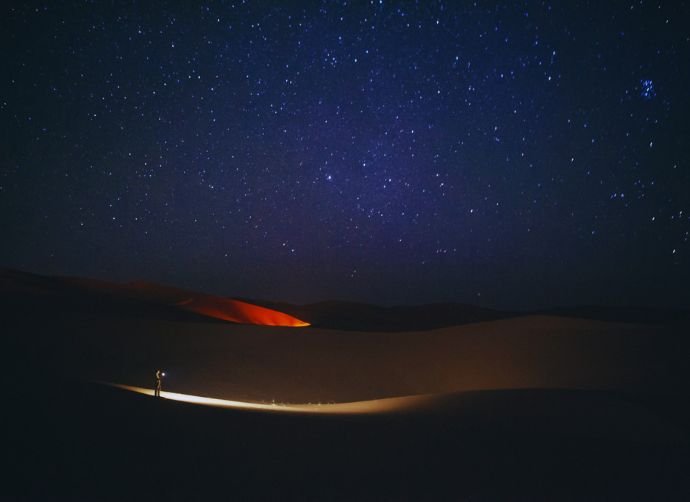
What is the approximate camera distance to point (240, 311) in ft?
101

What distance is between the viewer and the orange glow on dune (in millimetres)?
29062

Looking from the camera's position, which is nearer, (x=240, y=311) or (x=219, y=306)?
(x=219, y=306)

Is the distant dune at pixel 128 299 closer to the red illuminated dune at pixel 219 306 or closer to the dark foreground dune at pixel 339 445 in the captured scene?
the red illuminated dune at pixel 219 306

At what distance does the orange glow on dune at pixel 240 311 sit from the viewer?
29062 mm

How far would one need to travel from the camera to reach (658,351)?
1923 centimetres

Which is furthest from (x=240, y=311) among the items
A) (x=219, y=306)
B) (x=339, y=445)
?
(x=339, y=445)

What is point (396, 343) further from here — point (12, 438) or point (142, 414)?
point (12, 438)

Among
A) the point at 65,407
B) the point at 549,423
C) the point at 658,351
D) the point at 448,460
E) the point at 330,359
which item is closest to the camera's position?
the point at 448,460

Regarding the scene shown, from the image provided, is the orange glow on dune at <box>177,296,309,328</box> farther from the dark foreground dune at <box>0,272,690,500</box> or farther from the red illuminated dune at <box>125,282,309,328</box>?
the dark foreground dune at <box>0,272,690,500</box>

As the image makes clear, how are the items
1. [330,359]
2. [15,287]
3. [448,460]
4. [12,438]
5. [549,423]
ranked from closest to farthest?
[12,438] < [448,460] < [549,423] < [330,359] < [15,287]

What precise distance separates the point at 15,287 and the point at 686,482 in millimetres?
24333

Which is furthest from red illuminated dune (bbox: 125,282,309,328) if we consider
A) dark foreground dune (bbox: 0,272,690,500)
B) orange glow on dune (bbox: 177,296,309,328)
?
dark foreground dune (bbox: 0,272,690,500)

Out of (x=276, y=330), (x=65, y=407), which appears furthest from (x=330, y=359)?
(x=65, y=407)

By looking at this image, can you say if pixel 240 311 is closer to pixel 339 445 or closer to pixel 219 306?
pixel 219 306
